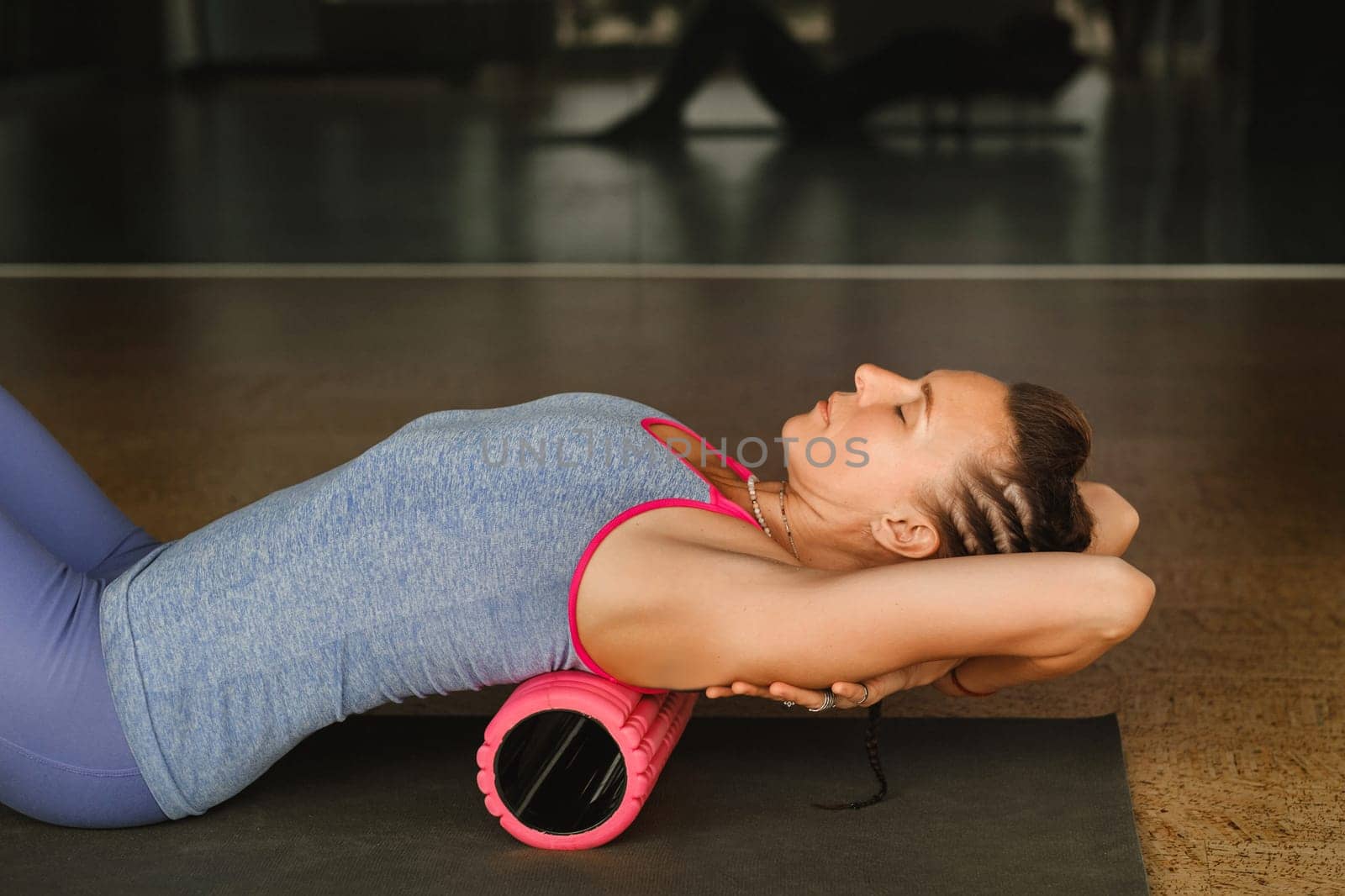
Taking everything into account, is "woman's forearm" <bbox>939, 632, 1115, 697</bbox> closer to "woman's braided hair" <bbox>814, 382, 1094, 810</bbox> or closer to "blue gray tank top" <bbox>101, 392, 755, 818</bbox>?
"woman's braided hair" <bbox>814, 382, 1094, 810</bbox>

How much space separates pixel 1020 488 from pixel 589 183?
461 cm

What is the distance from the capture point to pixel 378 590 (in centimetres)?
143

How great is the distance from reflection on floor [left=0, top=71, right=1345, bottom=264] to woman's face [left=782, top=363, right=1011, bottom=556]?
14.3 ft

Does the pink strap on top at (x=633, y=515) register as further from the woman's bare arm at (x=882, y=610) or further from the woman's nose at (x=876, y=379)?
the woman's nose at (x=876, y=379)

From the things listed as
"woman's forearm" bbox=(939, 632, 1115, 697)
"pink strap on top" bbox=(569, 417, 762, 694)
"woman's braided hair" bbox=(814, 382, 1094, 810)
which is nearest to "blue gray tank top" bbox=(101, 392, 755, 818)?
"pink strap on top" bbox=(569, 417, 762, 694)

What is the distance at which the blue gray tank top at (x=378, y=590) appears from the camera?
1.42 m

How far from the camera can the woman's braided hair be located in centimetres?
146

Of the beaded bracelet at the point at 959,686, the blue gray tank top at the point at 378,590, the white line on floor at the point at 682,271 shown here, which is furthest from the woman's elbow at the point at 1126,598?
the white line on floor at the point at 682,271

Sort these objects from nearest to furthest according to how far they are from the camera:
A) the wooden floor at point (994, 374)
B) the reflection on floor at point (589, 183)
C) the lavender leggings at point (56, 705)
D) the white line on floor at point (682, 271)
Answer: the lavender leggings at point (56, 705) → the wooden floor at point (994, 374) → the white line on floor at point (682, 271) → the reflection on floor at point (589, 183)

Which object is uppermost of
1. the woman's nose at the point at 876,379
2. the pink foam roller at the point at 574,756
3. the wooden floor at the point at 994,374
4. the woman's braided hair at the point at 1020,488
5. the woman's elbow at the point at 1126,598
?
the woman's nose at the point at 876,379

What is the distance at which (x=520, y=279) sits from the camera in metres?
5.59

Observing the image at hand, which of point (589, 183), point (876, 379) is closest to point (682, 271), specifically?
point (589, 183)

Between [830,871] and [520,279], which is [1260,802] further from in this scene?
[520,279]

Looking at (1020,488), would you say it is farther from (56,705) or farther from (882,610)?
(56,705)
